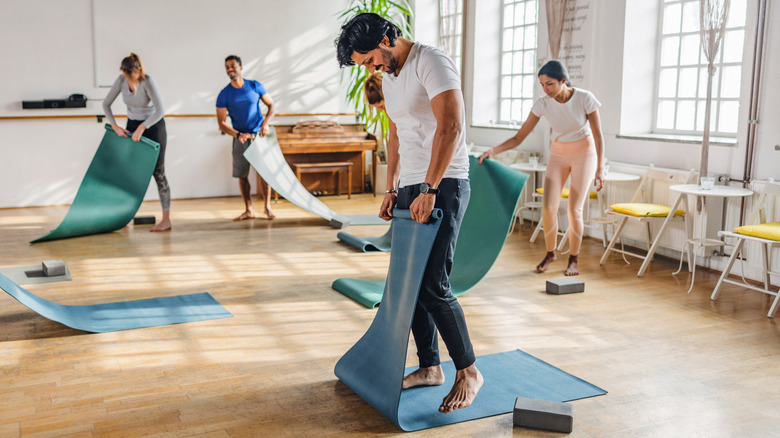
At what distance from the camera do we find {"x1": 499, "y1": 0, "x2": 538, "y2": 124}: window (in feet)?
27.8

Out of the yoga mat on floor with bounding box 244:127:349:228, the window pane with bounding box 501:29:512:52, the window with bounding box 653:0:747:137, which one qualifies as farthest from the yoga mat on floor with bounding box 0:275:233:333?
the window pane with bounding box 501:29:512:52

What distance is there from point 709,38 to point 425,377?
3.97m

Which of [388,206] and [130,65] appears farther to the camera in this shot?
[130,65]

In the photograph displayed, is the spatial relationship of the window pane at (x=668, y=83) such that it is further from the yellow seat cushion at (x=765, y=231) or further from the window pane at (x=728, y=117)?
the yellow seat cushion at (x=765, y=231)

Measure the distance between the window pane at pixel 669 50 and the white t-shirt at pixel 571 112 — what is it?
1.77 m

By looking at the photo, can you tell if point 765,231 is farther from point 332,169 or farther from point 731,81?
point 332,169

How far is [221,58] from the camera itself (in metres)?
9.62

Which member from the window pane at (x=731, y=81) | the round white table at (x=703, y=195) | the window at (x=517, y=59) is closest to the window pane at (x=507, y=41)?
the window at (x=517, y=59)

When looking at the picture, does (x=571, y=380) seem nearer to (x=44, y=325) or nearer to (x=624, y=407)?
(x=624, y=407)

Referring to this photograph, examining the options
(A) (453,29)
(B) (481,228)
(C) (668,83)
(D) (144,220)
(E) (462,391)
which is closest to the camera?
(E) (462,391)

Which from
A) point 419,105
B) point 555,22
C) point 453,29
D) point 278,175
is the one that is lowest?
point 278,175

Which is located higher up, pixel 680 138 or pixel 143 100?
pixel 143 100

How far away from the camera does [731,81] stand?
19.4 feet

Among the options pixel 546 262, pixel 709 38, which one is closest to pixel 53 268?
pixel 546 262
